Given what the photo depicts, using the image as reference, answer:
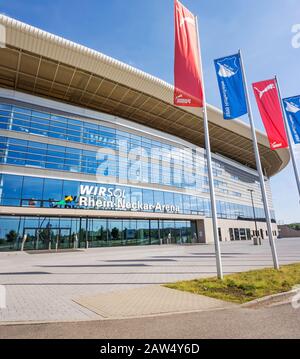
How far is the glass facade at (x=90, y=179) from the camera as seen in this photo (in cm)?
2541

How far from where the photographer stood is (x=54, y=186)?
1055 inches

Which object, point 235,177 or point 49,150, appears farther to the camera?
point 235,177

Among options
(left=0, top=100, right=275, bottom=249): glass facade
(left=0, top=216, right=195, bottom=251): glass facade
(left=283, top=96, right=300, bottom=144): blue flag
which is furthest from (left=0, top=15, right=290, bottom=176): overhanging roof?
(left=283, top=96, right=300, bottom=144): blue flag

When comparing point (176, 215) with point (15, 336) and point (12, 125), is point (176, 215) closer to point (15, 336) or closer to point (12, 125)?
point (12, 125)

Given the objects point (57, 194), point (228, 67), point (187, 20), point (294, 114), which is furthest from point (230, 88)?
point (57, 194)

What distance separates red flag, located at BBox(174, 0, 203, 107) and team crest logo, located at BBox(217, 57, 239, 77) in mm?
1534

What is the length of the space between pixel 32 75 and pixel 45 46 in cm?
482

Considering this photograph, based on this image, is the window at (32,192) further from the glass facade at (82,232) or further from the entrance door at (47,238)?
the entrance door at (47,238)

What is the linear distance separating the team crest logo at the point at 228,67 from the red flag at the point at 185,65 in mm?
1534

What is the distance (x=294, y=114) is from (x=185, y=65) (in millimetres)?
7929

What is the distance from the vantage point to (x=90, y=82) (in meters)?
30.3

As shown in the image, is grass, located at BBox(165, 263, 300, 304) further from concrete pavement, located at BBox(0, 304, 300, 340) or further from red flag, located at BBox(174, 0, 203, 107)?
red flag, located at BBox(174, 0, 203, 107)

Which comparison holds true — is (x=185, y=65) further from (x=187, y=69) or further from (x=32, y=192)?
(x=32, y=192)

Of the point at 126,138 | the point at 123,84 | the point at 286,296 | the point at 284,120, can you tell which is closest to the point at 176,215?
the point at 126,138
